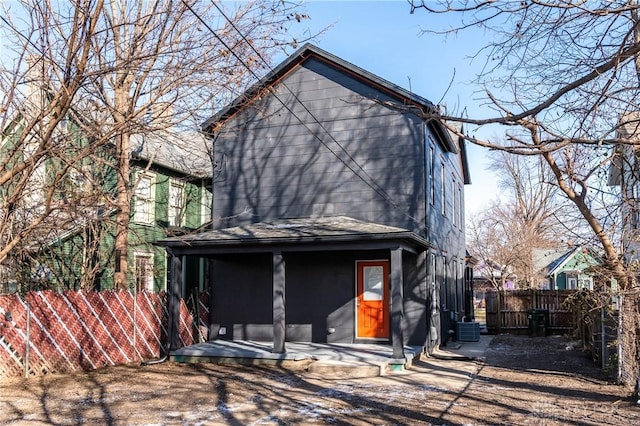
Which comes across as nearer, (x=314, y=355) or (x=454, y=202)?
(x=314, y=355)

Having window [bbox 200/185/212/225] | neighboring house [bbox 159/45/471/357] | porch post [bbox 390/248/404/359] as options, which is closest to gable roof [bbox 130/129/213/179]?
window [bbox 200/185/212/225]

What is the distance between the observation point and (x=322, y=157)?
605 inches

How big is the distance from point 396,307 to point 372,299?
8.35 feet

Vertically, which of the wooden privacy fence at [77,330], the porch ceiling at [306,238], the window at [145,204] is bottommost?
the wooden privacy fence at [77,330]

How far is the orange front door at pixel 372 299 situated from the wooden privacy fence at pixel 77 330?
456 centimetres

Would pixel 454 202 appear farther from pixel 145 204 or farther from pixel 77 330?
pixel 77 330

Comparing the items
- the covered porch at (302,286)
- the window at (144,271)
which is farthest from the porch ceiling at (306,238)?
the window at (144,271)

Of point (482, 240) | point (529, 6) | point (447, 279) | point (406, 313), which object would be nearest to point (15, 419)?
point (529, 6)

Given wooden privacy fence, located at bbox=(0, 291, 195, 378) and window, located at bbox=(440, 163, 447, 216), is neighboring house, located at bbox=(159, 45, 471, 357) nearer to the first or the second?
window, located at bbox=(440, 163, 447, 216)

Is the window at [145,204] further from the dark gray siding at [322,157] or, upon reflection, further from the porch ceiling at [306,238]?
the porch ceiling at [306,238]

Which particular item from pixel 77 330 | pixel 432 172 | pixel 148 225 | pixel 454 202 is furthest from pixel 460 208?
pixel 77 330

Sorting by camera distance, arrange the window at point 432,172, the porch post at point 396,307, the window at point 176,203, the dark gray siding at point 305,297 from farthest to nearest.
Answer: the window at point 176,203
the window at point 432,172
the dark gray siding at point 305,297
the porch post at point 396,307

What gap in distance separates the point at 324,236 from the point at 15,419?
→ 6675 mm

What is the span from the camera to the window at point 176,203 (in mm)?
19469
